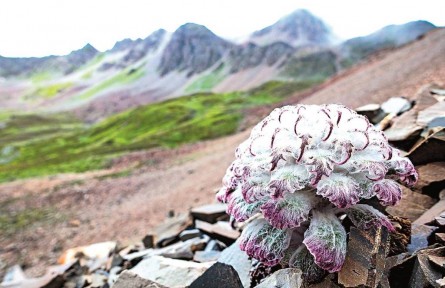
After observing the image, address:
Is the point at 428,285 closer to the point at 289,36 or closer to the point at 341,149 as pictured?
the point at 341,149

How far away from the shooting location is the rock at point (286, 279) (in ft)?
9.98

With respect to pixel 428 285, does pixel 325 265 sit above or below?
above

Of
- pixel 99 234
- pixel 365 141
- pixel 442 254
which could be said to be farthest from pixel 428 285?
pixel 99 234

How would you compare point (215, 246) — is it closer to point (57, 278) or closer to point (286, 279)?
point (286, 279)

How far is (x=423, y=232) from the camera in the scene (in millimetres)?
3666

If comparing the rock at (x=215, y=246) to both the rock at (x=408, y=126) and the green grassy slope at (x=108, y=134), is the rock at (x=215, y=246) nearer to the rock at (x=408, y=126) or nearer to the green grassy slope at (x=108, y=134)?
the rock at (x=408, y=126)

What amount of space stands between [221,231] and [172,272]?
1.83 metres

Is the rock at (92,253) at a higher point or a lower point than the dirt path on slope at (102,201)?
higher

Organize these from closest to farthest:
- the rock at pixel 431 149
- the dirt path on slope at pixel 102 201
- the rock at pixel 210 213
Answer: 1. the rock at pixel 431 149
2. the rock at pixel 210 213
3. the dirt path on slope at pixel 102 201

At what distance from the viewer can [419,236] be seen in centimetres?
365

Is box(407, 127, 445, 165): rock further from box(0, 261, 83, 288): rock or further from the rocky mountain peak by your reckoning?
the rocky mountain peak

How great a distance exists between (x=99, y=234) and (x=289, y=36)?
186793 millimetres

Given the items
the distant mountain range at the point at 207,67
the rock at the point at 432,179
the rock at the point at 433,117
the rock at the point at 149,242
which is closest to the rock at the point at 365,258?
the rock at the point at 432,179

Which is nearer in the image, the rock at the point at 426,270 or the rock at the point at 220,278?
the rock at the point at 426,270
